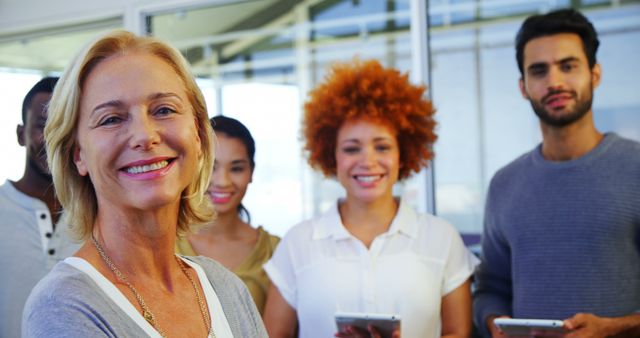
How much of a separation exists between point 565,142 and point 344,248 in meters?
0.95

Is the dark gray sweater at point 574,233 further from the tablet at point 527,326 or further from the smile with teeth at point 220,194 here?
the smile with teeth at point 220,194

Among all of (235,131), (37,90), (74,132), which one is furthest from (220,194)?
(74,132)

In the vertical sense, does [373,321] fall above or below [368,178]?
below

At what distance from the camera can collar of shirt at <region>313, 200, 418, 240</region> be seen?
116 inches

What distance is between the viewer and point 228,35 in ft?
17.9

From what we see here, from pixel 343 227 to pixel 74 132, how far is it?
1576 mm

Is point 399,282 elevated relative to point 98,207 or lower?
lower

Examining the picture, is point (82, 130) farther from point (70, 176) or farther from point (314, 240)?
point (314, 240)

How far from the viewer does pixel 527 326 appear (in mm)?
2406

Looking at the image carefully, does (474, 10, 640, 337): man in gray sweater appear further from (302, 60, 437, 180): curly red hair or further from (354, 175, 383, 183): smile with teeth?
(354, 175, 383, 183): smile with teeth

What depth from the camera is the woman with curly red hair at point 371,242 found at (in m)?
2.79

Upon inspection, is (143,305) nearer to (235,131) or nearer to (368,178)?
(368,178)

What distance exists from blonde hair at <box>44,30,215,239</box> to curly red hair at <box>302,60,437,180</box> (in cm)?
136

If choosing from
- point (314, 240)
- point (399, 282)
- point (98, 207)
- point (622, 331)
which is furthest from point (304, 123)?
point (98, 207)
